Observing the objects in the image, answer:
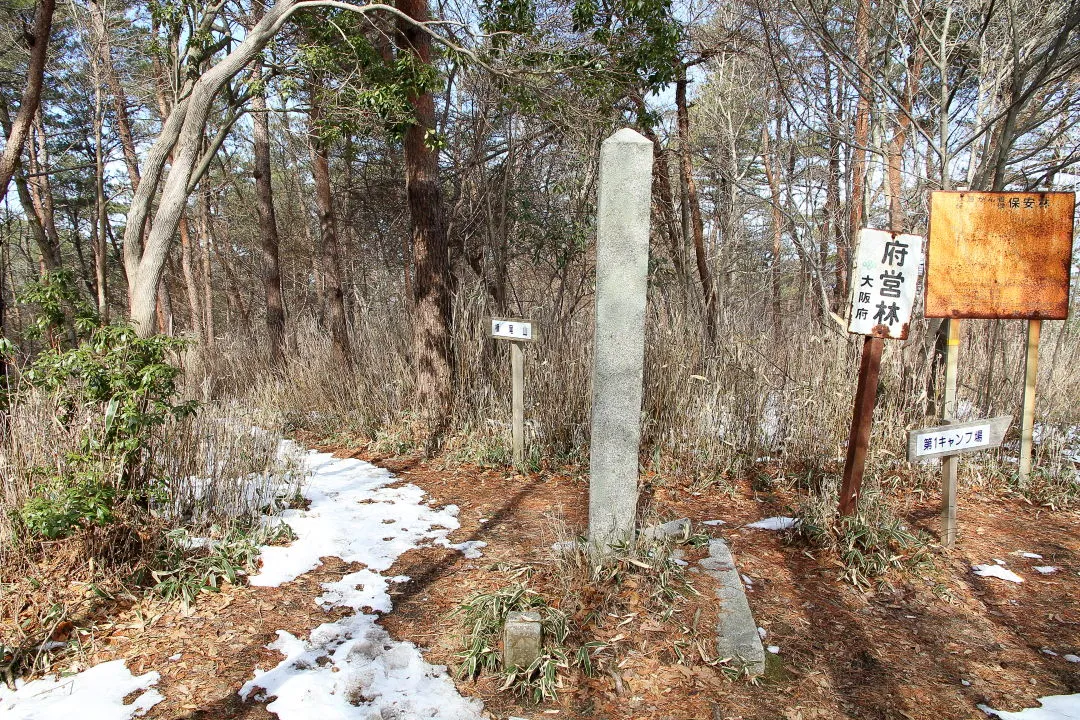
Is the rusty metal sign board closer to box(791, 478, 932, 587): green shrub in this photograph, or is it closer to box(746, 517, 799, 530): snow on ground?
box(791, 478, 932, 587): green shrub

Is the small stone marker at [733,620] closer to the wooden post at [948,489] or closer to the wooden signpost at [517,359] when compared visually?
the wooden post at [948,489]

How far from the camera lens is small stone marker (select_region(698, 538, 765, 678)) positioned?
7.98 ft

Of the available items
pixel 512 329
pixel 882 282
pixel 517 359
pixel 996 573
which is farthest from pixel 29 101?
pixel 996 573

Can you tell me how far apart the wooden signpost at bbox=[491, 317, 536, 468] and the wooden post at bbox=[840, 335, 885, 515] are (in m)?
2.41

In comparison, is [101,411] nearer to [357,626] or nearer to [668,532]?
[357,626]

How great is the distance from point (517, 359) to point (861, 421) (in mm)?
2556

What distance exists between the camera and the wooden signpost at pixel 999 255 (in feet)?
12.4

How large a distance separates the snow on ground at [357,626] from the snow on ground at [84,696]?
1.26ft

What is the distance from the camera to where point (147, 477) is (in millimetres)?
3068

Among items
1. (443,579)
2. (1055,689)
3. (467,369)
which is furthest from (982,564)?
(467,369)

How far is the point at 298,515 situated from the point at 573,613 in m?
2.31

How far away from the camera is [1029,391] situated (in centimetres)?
410

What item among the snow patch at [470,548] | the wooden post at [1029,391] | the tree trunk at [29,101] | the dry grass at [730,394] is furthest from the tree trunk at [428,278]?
the wooden post at [1029,391]

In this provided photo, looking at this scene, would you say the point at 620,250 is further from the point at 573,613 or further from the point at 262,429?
the point at 262,429
